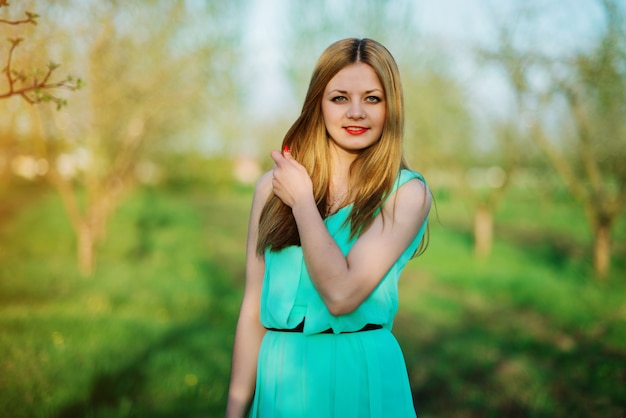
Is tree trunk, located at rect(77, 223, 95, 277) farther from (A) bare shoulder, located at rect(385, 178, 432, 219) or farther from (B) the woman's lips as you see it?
(A) bare shoulder, located at rect(385, 178, 432, 219)

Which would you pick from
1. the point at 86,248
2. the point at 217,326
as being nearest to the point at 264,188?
the point at 217,326

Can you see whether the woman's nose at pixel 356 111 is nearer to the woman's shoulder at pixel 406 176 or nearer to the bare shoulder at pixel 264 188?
the woman's shoulder at pixel 406 176

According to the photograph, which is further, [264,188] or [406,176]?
[264,188]

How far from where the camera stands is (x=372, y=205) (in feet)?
6.80

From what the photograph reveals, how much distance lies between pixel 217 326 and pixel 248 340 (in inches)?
220

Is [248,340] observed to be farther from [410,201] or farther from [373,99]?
[373,99]

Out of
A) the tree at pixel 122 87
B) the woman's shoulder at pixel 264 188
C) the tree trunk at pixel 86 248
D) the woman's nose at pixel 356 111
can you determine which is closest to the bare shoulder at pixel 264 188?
the woman's shoulder at pixel 264 188

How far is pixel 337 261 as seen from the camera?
75.5 inches

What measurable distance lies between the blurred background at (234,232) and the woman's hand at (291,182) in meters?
1.02

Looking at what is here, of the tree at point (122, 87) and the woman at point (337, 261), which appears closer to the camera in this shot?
the woman at point (337, 261)

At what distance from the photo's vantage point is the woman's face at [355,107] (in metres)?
2.13

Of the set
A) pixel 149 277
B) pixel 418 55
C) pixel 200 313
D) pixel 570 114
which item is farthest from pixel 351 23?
pixel 200 313

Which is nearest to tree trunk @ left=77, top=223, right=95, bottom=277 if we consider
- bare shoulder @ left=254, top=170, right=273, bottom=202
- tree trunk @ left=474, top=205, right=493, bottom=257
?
tree trunk @ left=474, top=205, right=493, bottom=257

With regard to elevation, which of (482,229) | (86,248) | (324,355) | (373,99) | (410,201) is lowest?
(86,248)
